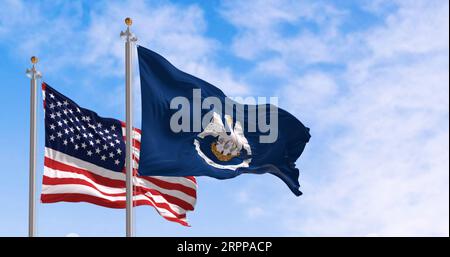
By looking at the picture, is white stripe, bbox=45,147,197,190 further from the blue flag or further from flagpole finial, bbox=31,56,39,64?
flagpole finial, bbox=31,56,39,64

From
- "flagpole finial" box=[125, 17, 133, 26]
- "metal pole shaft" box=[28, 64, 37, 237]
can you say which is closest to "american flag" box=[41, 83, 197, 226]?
"metal pole shaft" box=[28, 64, 37, 237]

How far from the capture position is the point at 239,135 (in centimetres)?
2036

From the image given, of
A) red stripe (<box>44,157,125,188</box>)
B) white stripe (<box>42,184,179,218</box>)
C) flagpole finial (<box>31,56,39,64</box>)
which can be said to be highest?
flagpole finial (<box>31,56,39,64</box>)

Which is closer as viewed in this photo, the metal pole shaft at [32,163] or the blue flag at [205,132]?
the blue flag at [205,132]

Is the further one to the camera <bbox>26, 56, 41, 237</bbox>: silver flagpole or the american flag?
the american flag

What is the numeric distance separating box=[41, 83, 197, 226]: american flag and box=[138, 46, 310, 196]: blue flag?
5.04 ft

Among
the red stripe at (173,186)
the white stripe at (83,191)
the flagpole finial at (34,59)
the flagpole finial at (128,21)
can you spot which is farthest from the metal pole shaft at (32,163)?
the flagpole finial at (128,21)

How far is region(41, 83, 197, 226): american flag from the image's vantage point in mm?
19953

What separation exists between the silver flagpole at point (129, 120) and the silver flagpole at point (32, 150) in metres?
2.92

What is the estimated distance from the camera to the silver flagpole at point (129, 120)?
59.3 feet

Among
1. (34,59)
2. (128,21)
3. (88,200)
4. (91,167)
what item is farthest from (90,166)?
(128,21)

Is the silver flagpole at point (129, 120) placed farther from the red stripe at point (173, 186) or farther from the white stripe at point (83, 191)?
the red stripe at point (173, 186)
